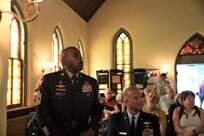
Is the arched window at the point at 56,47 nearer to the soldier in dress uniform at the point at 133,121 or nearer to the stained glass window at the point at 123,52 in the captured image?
the stained glass window at the point at 123,52

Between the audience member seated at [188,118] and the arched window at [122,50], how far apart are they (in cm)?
747

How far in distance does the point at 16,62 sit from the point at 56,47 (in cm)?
237

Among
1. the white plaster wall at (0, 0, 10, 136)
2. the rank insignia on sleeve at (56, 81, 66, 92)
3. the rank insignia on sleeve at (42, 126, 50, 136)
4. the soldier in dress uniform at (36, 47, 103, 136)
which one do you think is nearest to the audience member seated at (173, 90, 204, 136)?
the soldier in dress uniform at (36, 47, 103, 136)

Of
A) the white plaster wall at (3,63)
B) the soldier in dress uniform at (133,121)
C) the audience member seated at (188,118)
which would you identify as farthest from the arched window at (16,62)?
the soldier in dress uniform at (133,121)

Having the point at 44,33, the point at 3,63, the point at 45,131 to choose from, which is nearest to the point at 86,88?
the point at 45,131

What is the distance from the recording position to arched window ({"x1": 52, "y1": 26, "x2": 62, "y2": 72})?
8039 mm

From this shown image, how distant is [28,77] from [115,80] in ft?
16.1

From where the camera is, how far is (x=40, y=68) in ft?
22.4

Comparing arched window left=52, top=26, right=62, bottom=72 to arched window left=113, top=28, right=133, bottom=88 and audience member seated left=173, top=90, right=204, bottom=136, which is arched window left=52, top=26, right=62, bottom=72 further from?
audience member seated left=173, top=90, right=204, bottom=136

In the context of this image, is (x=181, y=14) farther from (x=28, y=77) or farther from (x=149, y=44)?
(x=28, y=77)

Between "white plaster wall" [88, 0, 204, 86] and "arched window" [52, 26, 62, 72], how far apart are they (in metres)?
3.12

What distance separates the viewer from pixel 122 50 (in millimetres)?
11312

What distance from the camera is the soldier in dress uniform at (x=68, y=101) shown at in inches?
91.8

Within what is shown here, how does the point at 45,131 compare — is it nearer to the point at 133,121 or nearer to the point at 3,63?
the point at 133,121
